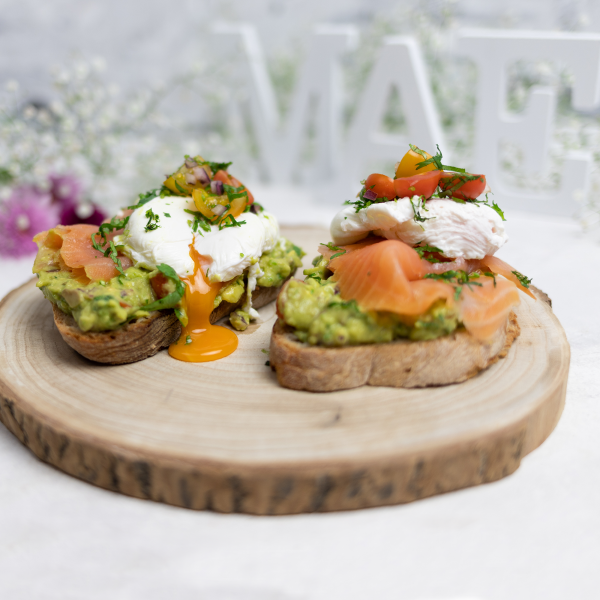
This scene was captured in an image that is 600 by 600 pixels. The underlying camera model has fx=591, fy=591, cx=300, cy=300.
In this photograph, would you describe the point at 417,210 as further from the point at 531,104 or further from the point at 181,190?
the point at 531,104

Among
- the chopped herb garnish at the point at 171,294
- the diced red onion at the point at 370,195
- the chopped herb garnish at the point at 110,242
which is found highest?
the diced red onion at the point at 370,195

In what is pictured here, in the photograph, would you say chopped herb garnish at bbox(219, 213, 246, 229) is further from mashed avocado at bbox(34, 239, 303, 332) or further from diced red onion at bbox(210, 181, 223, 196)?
mashed avocado at bbox(34, 239, 303, 332)

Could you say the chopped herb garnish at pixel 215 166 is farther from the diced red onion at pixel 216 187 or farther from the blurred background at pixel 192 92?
the blurred background at pixel 192 92

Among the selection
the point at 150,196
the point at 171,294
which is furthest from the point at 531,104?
the point at 171,294

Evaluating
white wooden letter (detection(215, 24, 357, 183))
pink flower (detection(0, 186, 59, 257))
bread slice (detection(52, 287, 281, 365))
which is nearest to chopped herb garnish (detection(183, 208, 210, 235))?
bread slice (detection(52, 287, 281, 365))

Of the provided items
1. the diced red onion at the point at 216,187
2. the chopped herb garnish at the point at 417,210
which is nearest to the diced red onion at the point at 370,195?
the chopped herb garnish at the point at 417,210

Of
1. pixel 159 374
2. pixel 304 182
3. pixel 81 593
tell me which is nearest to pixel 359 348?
pixel 159 374
